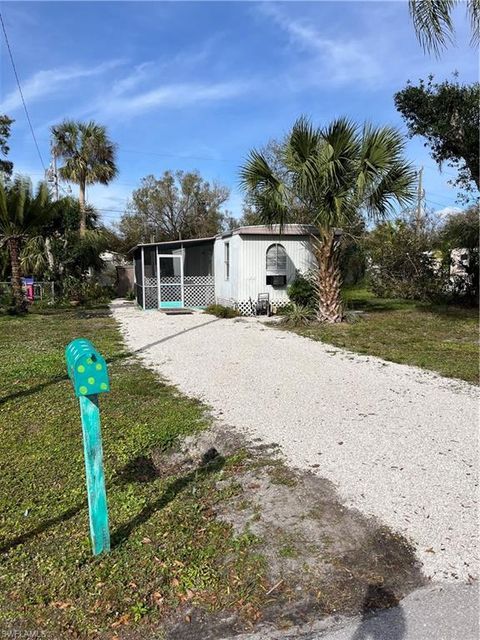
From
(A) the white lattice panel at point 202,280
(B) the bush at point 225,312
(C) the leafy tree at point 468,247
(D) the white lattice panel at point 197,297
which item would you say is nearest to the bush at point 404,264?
(C) the leafy tree at point 468,247

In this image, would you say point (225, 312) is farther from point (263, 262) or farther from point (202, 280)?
point (202, 280)

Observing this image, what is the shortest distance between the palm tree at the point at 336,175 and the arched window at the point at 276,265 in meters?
3.24

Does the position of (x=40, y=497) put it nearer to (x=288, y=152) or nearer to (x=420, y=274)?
(x=288, y=152)

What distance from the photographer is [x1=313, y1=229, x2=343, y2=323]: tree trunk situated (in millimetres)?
12023

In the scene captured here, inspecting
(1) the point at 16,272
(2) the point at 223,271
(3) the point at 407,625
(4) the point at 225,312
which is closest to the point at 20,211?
(1) the point at 16,272

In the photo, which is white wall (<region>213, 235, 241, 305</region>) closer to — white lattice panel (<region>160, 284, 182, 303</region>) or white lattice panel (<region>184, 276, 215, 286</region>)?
white lattice panel (<region>184, 276, 215, 286</region>)

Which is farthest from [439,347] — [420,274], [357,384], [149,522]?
[420,274]

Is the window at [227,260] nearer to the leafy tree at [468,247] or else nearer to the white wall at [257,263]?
the white wall at [257,263]

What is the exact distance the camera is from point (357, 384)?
6383mm

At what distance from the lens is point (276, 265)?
600 inches

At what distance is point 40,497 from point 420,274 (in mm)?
17099

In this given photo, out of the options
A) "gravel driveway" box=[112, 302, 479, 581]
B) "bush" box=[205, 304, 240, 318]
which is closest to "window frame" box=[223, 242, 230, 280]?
"bush" box=[205, 304, 240, 318]

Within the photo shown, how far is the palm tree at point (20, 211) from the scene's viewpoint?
47.9ft

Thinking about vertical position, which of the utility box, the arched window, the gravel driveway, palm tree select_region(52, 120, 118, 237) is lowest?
the gravel driveway
